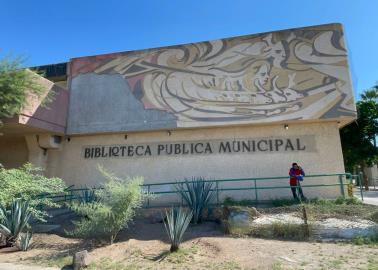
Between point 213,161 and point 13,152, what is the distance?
10319mm

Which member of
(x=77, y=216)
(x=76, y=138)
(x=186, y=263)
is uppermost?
(x=76, y=138)

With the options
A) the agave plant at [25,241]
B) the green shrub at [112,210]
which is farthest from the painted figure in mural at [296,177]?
the agave plant at [25,241]

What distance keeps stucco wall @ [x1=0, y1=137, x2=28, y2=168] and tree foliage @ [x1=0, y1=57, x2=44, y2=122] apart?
4.49 m

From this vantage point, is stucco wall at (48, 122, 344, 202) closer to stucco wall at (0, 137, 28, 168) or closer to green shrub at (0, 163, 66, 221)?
stucco wall at (0, 137, 28, 168)

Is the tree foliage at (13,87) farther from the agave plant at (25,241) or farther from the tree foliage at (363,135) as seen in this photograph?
the tree foliage at (363,135)

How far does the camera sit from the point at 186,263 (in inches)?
278

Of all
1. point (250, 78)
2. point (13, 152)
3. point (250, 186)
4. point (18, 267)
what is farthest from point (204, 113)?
point (13, 152)

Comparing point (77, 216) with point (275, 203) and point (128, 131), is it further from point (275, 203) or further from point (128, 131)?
point (275, 203)

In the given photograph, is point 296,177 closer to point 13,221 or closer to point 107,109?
point 107,109

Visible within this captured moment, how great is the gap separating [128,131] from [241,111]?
5.07m

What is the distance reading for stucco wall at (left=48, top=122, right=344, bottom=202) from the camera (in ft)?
43.5

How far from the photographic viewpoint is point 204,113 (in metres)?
14.1

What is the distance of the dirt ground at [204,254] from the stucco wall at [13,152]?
845 centimetres

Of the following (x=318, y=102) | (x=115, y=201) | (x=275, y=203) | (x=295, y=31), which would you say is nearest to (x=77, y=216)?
(x=115, y=201)
